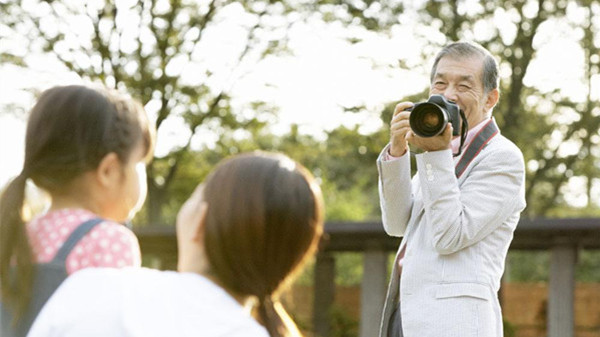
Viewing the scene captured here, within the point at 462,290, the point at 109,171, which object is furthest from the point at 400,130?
the point at 109,171

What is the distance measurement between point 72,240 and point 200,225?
61cm

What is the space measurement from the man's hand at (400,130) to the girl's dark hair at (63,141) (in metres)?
1.22

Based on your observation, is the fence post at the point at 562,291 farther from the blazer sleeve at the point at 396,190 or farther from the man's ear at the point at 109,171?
the man's ear at the point at 109,171

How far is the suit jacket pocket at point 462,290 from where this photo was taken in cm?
322

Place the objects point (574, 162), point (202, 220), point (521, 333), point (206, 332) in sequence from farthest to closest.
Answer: point (574, 162) < point (521, 333) < point (202, 220) < point (206, 332)

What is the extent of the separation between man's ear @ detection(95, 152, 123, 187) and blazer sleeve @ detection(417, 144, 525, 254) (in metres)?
1.19

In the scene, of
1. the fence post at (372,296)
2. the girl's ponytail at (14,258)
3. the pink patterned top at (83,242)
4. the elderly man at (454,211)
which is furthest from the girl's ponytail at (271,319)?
the fence post at (372,296)

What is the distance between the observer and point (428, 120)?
10.6ft

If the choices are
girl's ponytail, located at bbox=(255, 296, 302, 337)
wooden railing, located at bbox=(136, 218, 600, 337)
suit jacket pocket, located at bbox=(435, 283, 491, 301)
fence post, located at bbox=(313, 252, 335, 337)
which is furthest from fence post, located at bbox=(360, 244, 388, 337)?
girl's ponytail, located at bbox=(255, 296, 302, 337)

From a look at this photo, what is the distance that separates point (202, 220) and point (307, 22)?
14.6 metres

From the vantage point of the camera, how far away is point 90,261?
2242 mm

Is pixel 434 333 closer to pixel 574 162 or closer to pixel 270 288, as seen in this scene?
pixel 270 288

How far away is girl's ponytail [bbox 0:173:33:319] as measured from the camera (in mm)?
2279

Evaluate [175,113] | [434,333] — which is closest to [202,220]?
[434,333]
